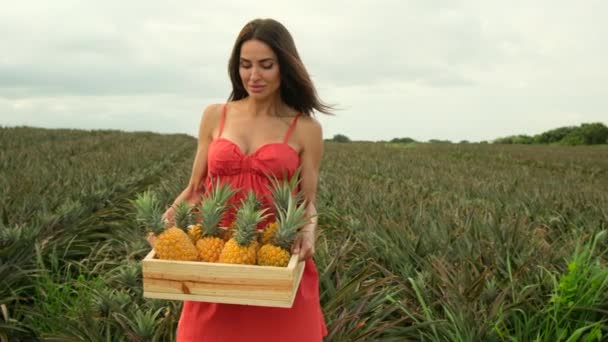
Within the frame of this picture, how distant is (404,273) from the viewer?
12.2 feet

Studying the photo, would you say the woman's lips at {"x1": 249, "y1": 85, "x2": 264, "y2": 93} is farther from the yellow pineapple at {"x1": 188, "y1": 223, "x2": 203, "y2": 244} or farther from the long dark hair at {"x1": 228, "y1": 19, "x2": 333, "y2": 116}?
the yellow pineapple at {"x1": 188, "y1": 223, "x2": 203, "y2": 244}

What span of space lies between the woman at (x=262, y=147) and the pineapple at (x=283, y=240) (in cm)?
11

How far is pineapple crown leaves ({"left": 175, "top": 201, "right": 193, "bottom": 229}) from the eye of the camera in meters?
1.92

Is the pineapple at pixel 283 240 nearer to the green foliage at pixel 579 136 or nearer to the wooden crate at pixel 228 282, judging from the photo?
the wooden crate at pixel 228 282

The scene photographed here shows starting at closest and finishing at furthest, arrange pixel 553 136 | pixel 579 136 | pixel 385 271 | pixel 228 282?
pixel 228 282 < pixel 385 271 < pixel 579 136 < pixel 553 136

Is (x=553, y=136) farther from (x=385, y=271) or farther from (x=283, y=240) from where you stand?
(x=283, y=240)

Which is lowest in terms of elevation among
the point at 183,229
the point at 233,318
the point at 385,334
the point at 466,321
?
the point at 385,334

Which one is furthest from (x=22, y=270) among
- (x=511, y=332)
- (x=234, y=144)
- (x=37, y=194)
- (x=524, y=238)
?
(x=524, y=238)

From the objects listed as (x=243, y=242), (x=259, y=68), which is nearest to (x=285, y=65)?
(x=259, y=68)

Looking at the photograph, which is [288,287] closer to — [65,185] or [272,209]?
[272,209]

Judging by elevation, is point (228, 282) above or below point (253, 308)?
above

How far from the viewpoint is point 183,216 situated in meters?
1.93

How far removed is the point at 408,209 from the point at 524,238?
148 centimetres

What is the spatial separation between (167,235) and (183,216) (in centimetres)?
18
